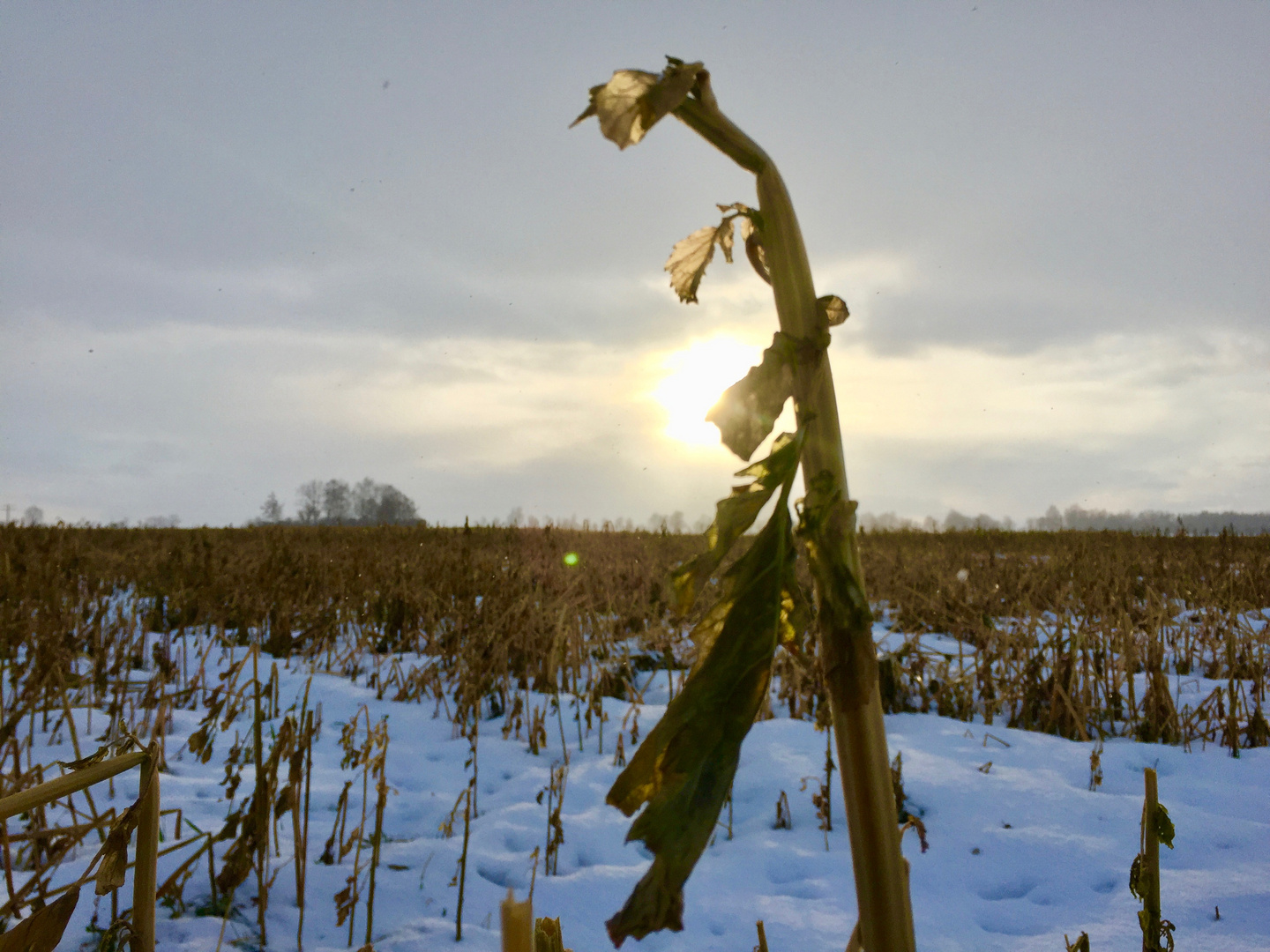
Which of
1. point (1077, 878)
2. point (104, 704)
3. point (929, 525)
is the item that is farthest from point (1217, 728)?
point (929, 525)

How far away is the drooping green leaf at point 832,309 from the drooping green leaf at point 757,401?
22 mm

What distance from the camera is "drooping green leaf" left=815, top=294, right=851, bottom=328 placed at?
365mm

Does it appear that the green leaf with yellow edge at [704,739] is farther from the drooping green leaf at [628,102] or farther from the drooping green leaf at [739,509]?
the drooping green leaf at [628,102]

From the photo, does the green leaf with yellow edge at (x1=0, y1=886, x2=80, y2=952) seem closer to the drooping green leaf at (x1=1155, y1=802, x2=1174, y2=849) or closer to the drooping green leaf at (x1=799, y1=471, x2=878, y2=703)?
the drooping green leaf at (x1=799, y1=471, x2=878, y2=703)

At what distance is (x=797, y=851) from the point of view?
7.38ft

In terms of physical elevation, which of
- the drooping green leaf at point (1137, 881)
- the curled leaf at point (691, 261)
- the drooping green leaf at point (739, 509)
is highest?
the curled leaf at point (691, 261)

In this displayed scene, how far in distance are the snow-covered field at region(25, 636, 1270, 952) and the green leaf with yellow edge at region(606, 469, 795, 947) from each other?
5.36 feet

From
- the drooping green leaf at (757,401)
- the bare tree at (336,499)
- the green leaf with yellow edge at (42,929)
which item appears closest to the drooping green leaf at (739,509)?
the drooping green leaf at (757,401)

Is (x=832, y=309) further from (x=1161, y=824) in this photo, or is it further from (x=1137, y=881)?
(x=1137, y=881)

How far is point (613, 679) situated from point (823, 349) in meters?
3.96

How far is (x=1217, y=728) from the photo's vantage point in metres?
3.26

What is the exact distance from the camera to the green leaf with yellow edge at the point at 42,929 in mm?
559

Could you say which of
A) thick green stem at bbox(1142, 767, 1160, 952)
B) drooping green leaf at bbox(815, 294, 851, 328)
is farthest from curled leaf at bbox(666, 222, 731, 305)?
thick green stem at bbox(1142, 767, 1160, 952)

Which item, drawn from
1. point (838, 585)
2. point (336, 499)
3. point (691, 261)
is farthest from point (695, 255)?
point (336, 499)
